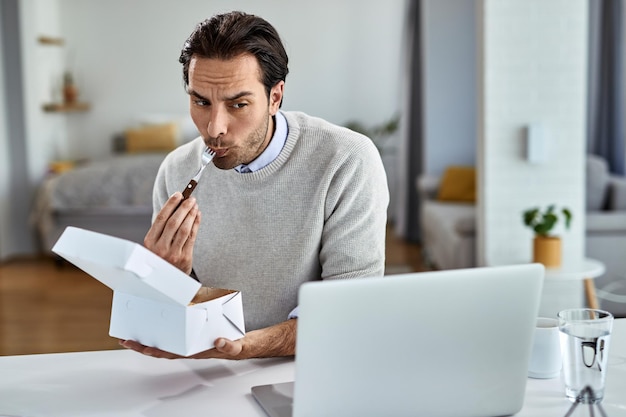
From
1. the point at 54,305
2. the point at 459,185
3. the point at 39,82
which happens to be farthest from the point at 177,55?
the point at 54,305

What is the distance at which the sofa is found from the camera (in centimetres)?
438

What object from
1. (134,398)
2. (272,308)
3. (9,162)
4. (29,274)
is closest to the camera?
(134,398)

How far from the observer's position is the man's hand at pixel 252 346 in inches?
54.6

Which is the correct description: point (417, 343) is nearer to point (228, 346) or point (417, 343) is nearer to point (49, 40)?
point (228, 346)

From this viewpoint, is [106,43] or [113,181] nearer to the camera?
[113,181]

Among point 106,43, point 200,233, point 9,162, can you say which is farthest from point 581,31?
point 106,43

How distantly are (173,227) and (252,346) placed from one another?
245mm

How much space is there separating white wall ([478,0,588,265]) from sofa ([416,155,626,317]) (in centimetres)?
45

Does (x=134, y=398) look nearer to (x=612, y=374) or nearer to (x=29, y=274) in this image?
(x=612, y=374)

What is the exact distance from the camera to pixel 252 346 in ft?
4.82

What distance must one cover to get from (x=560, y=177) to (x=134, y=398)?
2.94 meters

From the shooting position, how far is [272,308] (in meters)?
1.83

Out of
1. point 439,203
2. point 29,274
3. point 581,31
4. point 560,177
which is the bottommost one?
point 29,274

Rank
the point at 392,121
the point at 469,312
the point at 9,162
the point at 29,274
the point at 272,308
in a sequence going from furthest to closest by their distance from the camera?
the point at 392,121 < the point at 9,162 < the point at 29,274 < the point at 272,308 < the point at 469,312
